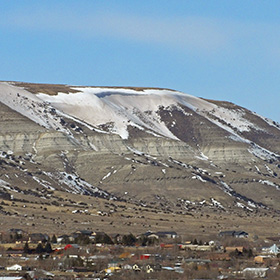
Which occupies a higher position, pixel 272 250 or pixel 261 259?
pixel 272 250

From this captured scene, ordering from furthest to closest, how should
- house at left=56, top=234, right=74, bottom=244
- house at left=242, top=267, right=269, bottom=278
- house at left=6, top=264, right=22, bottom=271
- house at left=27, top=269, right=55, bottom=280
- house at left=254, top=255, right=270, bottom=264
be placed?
1. house at left=56, top=234, right=74, bottom=244
2. house at left=254, top=255, right=270, bottom=264
3. house at left=6, top=264, right=22, bottom=271
4. house at left=242, top=267, right=269, bottom=278
5. house at left=27, top=269, right=55, bottom=280

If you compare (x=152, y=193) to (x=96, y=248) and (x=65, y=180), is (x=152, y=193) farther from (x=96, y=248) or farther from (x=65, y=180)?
(x=96, y=248)

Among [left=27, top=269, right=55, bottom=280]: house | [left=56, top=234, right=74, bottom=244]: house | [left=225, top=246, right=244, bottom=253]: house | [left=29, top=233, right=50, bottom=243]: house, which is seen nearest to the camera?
[left=27, top=269, right=55, bottom=280]: house

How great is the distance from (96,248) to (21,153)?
10225 centimetres

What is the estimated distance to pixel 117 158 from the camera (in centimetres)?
19538

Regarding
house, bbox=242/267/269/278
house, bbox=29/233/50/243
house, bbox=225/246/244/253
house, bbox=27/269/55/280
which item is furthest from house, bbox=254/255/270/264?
house, bbox=29/233/50/243

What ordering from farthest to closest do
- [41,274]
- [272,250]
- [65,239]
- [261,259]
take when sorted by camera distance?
[65,239] < [272,250] < [261,259] < [41,274]

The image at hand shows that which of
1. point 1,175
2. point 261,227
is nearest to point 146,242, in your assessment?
point 261,227

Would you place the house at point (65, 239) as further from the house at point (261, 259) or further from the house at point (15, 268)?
the house at point (15, 268)

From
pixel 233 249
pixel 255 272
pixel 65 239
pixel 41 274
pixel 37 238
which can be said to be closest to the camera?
pixel 41 274

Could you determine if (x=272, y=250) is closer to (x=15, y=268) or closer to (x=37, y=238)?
(x=37, y=238)

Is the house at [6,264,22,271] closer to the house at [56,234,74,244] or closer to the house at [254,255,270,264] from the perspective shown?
the house at [254,255,270,264]

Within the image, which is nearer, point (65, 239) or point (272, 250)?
point (272, 250)

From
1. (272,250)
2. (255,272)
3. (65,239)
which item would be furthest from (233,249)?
(255,272)
